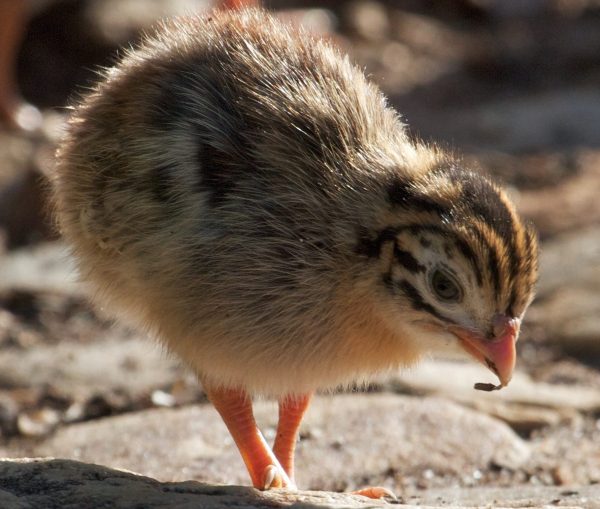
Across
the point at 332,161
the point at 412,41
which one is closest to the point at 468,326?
the point at 332,161

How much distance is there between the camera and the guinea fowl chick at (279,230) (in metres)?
4.34

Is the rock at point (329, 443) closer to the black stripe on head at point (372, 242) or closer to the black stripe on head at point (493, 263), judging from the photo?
the black stripe on head at point (372, 242)

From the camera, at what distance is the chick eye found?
4.21 m

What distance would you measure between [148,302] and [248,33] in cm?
124

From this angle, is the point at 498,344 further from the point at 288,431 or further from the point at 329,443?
the point at 329,443

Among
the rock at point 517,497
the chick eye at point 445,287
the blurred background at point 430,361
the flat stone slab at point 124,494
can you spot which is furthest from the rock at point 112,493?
the blurred background at point 430,361

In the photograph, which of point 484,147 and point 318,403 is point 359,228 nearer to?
point 318,403

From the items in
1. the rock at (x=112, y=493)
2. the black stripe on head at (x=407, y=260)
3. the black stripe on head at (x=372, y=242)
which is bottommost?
the rock at (x=112, y=493)

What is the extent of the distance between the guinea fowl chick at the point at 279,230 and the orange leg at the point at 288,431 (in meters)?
0.19

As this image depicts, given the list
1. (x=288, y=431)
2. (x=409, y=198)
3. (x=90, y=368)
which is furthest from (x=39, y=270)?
(x=409, y=198)

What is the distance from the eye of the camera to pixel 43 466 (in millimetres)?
4270

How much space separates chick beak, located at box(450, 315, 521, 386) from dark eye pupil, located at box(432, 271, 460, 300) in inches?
5.8

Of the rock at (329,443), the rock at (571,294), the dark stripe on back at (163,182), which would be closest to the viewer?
the dark stripe on back at (163,182)

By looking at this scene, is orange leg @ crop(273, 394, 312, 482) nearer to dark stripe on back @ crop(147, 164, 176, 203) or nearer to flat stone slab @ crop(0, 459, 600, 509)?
flat stone slab @ crop(0, 459, 600, 509)
